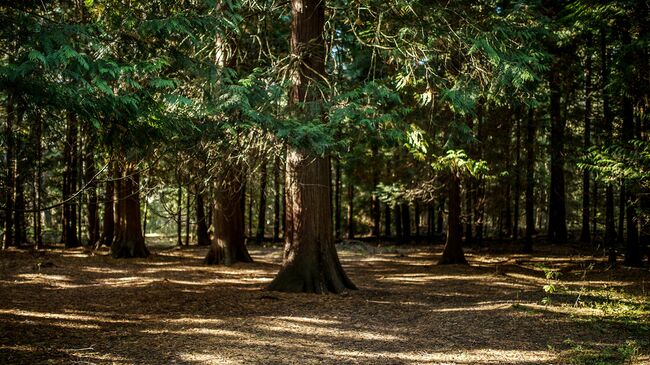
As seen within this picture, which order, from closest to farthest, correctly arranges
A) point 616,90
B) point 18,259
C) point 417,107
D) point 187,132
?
point 187,132 < point 616,90 < point 417,107 < point 18,259

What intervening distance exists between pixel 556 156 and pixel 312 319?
1405 centimetres

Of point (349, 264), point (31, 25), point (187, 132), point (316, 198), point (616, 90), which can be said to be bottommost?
point (349, 264)

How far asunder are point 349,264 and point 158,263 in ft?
24.7

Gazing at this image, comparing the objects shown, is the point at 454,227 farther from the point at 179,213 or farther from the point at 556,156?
the point at 179,213

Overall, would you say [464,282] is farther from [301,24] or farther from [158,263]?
[158,263]

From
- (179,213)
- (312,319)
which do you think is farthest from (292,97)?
(312,319)

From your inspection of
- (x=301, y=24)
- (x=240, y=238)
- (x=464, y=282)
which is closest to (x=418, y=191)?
(x=464, y=282)

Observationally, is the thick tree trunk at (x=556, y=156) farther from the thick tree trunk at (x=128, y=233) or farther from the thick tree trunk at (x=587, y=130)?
the thick tree trunk at (x=128, y=233)

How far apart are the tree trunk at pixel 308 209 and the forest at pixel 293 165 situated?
0.05 m

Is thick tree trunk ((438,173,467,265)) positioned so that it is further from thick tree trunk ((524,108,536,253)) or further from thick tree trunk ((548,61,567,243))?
thick tree trunk ((548,61,567,243))

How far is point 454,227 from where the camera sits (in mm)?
17938

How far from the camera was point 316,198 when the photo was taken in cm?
1145

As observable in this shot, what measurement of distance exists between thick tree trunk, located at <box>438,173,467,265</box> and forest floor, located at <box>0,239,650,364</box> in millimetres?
2731

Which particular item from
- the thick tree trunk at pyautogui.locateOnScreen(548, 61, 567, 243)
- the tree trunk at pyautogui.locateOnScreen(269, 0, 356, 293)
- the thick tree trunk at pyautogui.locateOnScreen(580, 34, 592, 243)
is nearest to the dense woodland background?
the tree trunk at pyautogui.locateOnScreen(269, 0, 356, 293)
